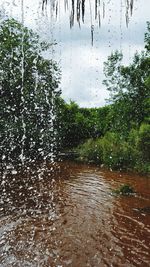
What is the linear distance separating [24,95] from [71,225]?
18.6 metres

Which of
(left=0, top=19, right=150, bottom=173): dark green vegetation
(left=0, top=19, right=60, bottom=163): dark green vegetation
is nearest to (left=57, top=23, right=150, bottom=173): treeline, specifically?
(left=0, top=19, right=150, bottom=173): dark green vegetation

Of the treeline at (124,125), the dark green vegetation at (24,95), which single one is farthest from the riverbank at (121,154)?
the dark green vegetation at (24,95)

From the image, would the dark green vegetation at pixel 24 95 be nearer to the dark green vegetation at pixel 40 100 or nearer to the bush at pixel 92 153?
the dark green vegetation at pixel 40 100

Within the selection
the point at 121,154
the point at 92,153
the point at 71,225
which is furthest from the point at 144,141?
the point at 71,225

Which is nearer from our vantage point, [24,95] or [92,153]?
[92,153]

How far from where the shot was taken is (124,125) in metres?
25.8

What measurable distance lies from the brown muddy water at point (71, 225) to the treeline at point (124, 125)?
4.95 meters

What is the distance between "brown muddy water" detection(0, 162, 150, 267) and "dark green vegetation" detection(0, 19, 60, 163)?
10607 millimetres

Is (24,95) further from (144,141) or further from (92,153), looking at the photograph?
(144,141)

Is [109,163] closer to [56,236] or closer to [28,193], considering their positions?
[28,193]

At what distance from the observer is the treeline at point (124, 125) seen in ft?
64.5

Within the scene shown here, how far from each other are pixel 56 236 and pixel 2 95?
19260 millimetres

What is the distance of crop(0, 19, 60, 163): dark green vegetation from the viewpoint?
25.3m

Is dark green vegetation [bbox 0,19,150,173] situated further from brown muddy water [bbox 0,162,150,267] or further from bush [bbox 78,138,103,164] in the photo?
brown muddy water [bbox 0,162,150,267]
